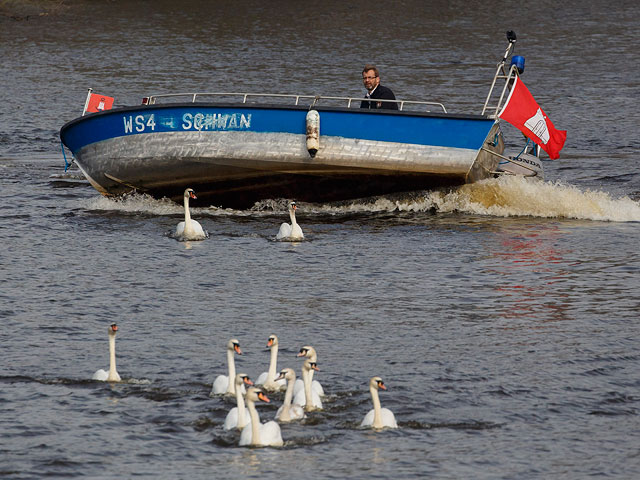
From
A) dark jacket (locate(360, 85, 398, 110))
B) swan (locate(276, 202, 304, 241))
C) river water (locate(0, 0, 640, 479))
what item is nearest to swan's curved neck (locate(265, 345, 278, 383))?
river water (locate(0, 0, 640, 479))

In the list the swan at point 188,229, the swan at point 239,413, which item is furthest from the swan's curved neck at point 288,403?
the swan at point 188,229

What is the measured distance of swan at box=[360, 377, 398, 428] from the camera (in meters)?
11.4

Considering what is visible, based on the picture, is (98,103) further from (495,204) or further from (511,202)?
(511,202)

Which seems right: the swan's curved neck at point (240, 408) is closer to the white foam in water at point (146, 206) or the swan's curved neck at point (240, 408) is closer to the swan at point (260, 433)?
the swan at point (260, 433)

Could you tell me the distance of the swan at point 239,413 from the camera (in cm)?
1145

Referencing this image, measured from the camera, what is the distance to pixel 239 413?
452 inches

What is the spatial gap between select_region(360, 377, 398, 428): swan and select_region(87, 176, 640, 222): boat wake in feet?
35.7

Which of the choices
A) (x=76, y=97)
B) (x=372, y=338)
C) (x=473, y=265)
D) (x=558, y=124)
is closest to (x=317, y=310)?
(x=372, y=338)


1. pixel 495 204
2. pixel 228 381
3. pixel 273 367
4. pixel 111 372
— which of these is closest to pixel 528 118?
pixel 495 204

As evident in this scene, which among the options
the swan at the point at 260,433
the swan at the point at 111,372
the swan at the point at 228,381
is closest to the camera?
the swan at the point at 260,433

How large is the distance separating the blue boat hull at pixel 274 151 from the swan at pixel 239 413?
9977mm

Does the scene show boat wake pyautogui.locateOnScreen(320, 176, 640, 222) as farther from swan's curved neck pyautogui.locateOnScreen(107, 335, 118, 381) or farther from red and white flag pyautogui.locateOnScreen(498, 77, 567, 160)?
swan's curved neck pyautogui.locateOnScreen(107, 335, 118, 381)

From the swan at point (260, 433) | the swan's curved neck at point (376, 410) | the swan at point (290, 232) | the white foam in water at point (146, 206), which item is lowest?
the swan at point (260, 433)

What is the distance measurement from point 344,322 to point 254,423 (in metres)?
4.34
